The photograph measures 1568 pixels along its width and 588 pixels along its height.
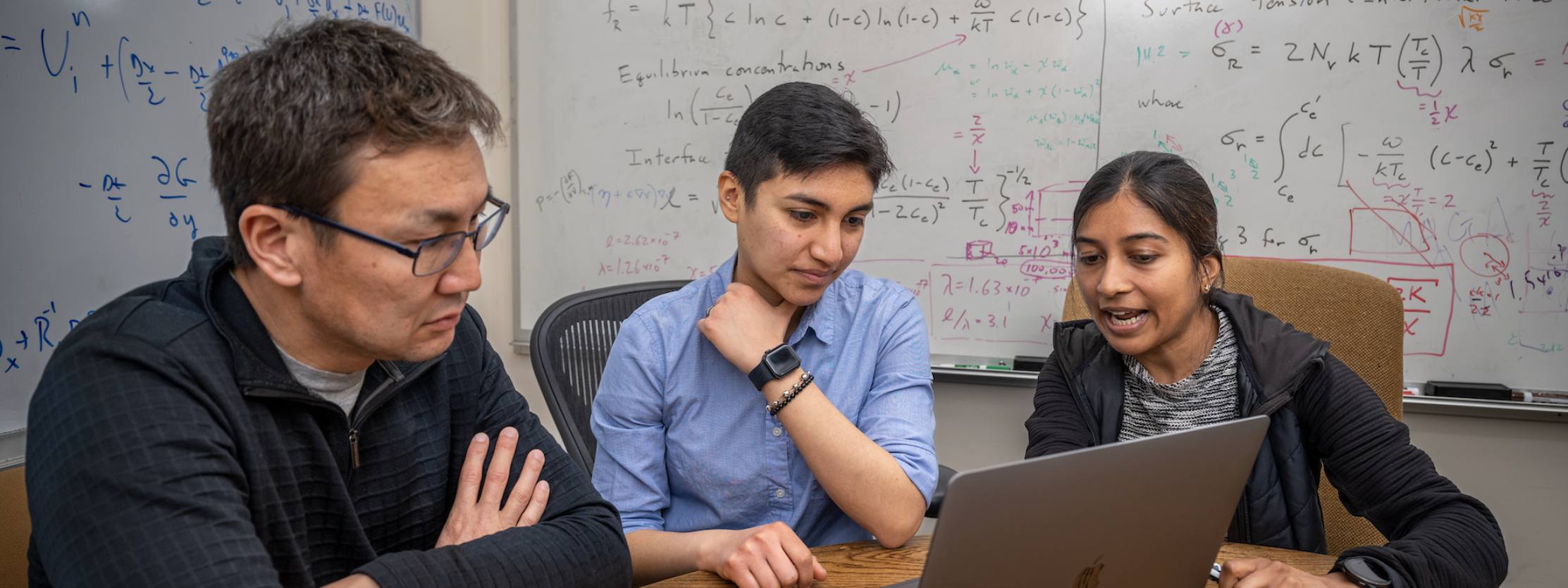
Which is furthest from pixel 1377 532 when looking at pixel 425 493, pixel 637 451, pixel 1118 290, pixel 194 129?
pixel 194 129

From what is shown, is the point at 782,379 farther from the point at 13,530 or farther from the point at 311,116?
the point at 13,530

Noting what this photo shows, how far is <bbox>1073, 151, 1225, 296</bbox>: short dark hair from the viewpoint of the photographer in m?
1.50

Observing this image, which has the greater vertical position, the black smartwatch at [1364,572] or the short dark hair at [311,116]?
the short dark hair at [311,116]

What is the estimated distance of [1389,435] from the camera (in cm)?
138

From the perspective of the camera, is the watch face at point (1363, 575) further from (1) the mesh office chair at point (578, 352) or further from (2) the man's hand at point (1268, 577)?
(1) the mesh office chair at point (578, 352)

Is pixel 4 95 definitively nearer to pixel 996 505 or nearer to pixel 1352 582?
pixel 996 505

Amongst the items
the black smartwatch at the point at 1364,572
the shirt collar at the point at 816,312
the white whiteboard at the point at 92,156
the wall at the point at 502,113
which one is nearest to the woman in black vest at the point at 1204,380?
the black smartwatch at the point at 1364,572

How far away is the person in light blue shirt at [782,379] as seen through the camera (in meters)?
1.30

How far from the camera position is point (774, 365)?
131 cm

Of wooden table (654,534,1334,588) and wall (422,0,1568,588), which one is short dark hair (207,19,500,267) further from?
wall (422,0,1568,588)

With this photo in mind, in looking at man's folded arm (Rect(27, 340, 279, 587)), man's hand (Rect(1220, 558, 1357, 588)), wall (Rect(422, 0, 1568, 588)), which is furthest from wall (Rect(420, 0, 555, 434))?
man's hand (Rect(1220, 558, 1357, 588))

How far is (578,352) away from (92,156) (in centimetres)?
101

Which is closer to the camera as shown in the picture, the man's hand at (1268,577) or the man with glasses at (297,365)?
the man with glasses at (297,365)

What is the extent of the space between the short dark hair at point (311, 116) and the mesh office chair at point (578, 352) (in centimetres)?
88
